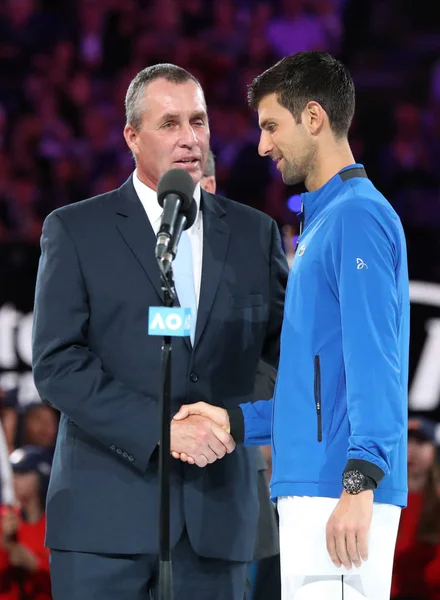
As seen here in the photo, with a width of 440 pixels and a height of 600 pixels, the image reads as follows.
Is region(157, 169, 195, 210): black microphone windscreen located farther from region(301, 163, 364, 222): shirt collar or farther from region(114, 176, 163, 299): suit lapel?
region(114, 176, 163, 299): suit lapel

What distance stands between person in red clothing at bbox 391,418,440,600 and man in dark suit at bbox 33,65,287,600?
1.95 meters

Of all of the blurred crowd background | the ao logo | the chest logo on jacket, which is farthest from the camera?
the blurred crowd background

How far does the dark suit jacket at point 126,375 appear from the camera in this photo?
208 centimetres

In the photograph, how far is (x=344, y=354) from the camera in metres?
1.72

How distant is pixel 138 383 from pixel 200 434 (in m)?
0.19

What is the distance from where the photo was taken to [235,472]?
2.22 meters

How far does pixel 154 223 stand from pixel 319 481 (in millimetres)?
783

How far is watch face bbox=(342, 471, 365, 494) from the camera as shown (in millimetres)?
1646

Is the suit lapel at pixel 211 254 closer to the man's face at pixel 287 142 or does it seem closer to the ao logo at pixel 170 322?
the man's face at pixel 287 142

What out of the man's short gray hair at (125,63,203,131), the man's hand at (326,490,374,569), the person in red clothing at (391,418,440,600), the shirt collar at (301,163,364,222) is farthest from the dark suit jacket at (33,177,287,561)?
the person in red clothing at (391,418,440,600)

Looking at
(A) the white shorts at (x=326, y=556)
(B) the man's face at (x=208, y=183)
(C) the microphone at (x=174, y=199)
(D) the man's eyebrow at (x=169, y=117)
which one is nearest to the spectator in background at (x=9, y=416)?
(B) the man's face at (x=208, y=183)

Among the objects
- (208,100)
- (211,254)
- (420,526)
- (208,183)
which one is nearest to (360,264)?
(211,254)

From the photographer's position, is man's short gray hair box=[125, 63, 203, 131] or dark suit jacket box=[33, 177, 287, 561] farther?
man's short gray hair box=[125, 63, 203, 131]

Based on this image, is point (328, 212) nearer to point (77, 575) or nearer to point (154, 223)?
point (154, 223)
